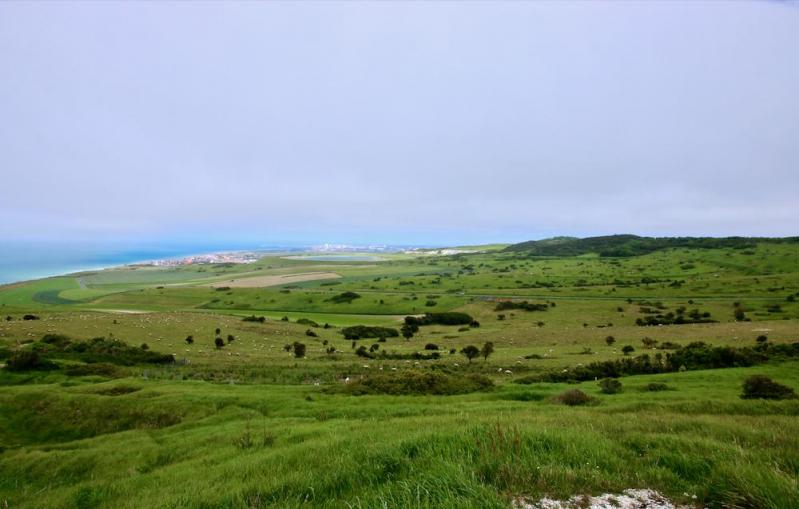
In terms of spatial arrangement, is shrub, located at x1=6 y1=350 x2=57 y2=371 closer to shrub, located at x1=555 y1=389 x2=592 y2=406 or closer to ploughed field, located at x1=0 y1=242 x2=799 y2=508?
ploughed field, located at x1=0 y1=242 x2=799 y2=508

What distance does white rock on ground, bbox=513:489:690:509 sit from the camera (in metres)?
4.90

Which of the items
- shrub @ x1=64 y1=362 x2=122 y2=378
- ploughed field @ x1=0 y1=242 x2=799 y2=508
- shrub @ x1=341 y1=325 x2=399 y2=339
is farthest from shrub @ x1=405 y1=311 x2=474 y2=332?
shrub @ x1=64 y1=362 x2=122 y2=378

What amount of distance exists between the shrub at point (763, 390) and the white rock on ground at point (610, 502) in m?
17.4

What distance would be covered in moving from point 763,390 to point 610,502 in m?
19.1

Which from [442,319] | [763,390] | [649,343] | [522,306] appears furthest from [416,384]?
[522,306]

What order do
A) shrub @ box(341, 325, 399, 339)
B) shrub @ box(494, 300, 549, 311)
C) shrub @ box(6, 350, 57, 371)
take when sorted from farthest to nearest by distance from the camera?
1. shrub @ box(494, 300, 549, 311)
2. shrub @ box(341, 325, 399, 339)
3. shrub @ box(6, 350, 57, 371)

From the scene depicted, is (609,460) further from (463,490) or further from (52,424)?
(52,424)

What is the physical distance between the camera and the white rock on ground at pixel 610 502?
16.1 feet

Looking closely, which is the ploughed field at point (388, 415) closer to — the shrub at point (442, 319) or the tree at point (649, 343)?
the tree at point (649, 343)

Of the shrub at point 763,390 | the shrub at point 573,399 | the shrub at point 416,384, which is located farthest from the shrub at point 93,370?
the shrub at point 763,390

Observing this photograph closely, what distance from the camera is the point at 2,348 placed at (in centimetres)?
3475

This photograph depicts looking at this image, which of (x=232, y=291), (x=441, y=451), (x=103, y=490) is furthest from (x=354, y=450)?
(x=232, y=291)

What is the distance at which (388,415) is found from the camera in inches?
634

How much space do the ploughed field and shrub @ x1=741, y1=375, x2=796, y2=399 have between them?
0.56ft
